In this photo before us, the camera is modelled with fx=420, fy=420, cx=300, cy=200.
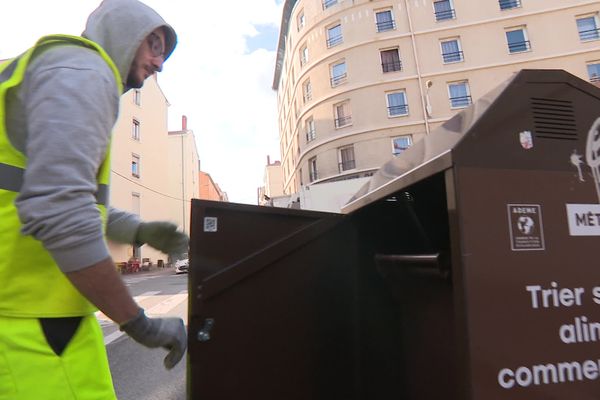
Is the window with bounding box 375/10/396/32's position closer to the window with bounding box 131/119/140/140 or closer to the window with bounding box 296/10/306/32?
the window with bounding box 296/10/306/32

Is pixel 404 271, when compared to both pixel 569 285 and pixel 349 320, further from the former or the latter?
pixel 569 285

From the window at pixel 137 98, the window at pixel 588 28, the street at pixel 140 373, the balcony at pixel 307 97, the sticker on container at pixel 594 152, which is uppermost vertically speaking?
the window at pixel 588 28

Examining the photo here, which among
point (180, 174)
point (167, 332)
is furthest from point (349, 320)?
point (180, 174)

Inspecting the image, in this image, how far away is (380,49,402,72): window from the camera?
80.6 ft

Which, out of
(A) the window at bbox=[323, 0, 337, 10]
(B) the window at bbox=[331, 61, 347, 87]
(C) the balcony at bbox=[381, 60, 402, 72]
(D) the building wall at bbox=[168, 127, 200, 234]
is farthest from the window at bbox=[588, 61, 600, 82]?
(D) the building wall at bbox=[168, 127, 200, 234]

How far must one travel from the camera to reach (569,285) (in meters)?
1.62

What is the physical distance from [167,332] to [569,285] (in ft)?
4.85

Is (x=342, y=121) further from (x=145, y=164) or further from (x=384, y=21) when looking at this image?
(x=145, y=164)

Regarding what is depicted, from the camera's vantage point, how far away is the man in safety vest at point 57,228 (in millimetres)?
953

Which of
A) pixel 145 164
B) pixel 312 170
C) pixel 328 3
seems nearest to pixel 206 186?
pixel 145 164

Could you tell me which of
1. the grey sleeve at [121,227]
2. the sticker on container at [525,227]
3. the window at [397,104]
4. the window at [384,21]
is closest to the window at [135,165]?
the window at [397,104]

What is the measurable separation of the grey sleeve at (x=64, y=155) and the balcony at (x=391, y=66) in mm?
25284

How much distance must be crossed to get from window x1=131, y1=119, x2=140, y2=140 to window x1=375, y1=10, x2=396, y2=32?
16565 millimetres

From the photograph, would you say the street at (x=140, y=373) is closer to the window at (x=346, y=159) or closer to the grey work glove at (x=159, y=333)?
the grey work glove at (x=159, y=333)
